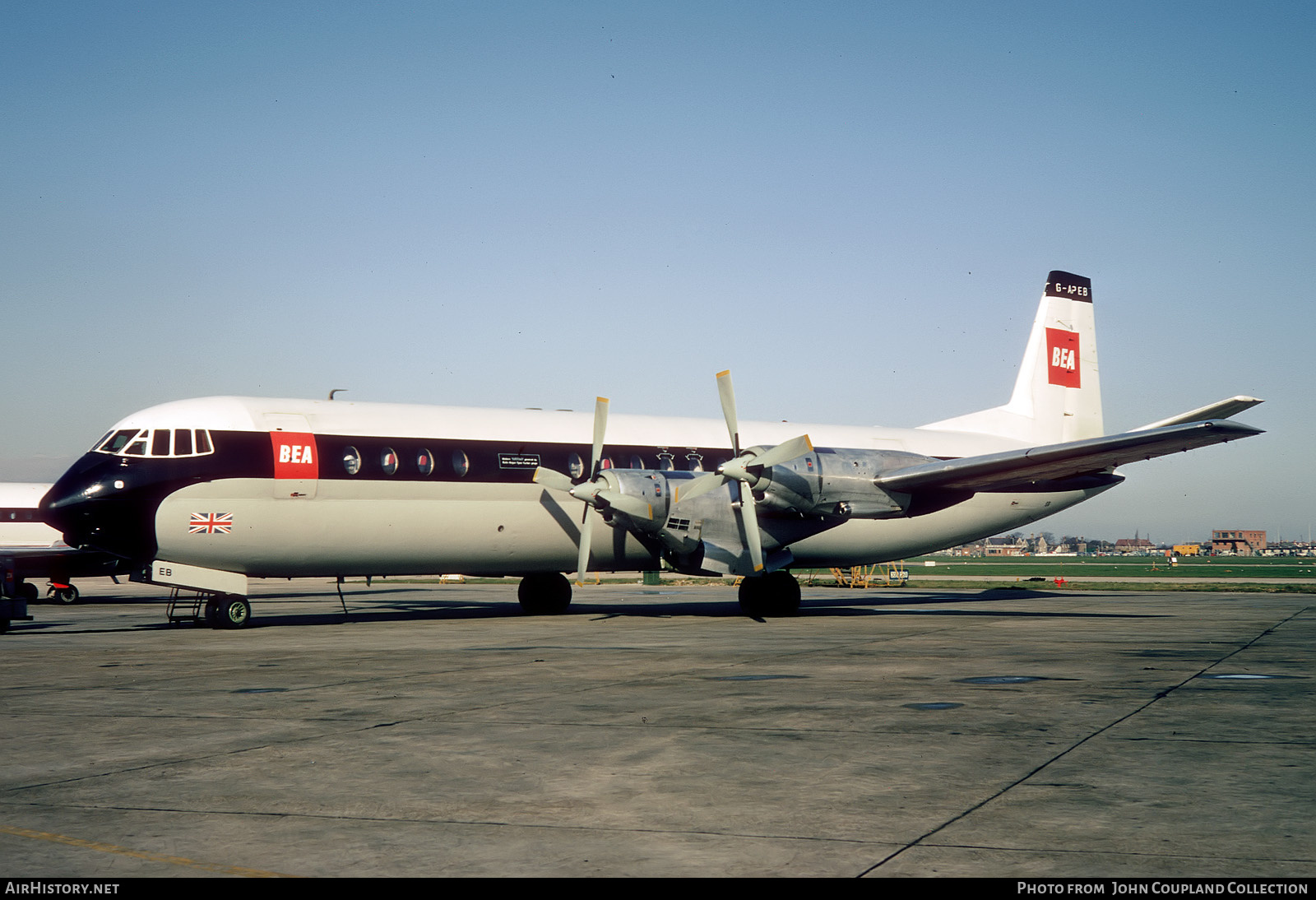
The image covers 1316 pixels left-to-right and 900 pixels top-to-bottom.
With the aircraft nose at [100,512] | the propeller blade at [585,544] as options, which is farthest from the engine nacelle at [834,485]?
the aircraft nose at [100,512]

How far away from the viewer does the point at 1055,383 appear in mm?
36094

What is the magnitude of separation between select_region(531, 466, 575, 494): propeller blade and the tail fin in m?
14.0

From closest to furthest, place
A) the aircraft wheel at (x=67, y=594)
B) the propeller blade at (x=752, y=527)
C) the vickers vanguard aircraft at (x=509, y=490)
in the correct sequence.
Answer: the vickers vanguard aircraft at (x=509, y=490) < the propeller blade at (x=752, y=527) < the aircraft wheel at (x=67, y=594)

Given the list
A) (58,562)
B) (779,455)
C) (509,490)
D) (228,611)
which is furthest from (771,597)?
(58,562)

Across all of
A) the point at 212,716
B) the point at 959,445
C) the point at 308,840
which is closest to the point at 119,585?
the point at 959,445

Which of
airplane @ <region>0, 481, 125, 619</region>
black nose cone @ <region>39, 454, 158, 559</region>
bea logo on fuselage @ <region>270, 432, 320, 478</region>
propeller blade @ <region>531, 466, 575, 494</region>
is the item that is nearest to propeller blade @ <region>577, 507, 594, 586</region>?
propeller blade @ <region>531, 466, 575, 494</region>

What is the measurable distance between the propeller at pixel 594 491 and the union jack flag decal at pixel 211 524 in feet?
23.0

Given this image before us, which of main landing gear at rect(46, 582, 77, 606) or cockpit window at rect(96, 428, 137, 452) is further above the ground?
cockpit window at rect(96, 428, 137, 452)

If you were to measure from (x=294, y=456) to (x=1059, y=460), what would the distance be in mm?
17665

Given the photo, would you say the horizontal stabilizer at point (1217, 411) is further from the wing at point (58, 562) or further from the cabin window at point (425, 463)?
the wing at point (58, 562)

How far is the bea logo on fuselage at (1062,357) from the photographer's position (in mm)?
36000

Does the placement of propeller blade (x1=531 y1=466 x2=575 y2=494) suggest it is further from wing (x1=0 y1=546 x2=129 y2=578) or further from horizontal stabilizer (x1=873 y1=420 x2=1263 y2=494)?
wing (x1=0 y1=546 x2=129 y2=578)

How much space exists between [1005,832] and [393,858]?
353cm

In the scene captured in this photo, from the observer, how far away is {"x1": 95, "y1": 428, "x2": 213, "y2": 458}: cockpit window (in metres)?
23.5
